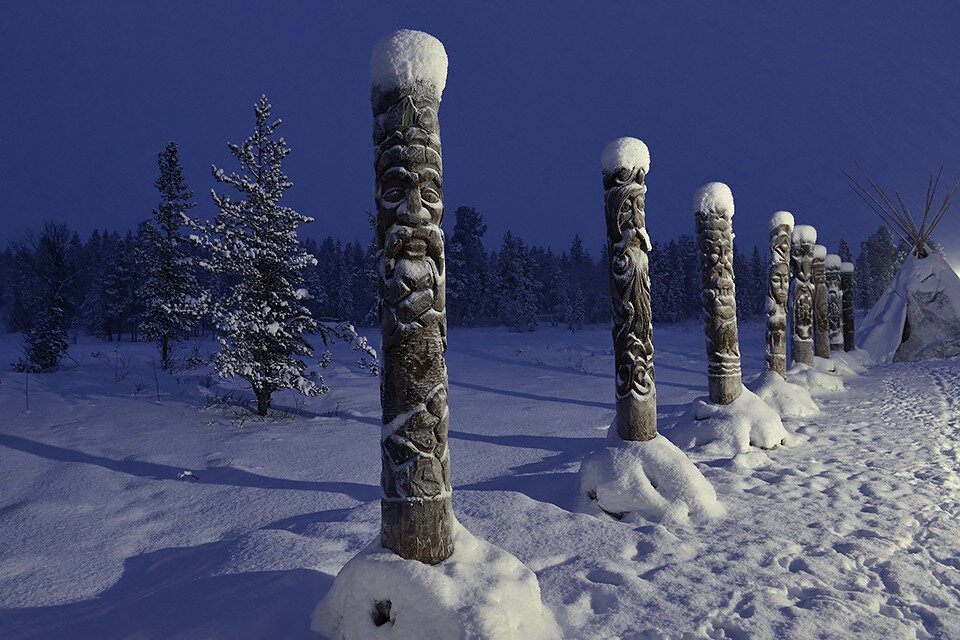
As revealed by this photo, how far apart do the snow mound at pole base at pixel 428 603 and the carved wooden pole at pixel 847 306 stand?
1750cm

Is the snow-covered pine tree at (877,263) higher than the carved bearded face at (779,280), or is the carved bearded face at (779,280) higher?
the snow-covered pine tree at (877,263)

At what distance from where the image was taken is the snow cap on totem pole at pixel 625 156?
5230 millimetres

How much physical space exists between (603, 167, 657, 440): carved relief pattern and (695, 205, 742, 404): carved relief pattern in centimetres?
208

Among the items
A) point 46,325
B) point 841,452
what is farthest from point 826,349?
point 46,325

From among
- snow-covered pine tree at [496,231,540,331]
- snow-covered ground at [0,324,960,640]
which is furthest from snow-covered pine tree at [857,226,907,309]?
snow-covered ground at [0,324,960,640]

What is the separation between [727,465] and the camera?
608 cm

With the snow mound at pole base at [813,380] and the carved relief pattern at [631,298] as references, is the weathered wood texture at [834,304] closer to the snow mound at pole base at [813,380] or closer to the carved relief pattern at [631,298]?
the snow mound at pole base at [813,380]

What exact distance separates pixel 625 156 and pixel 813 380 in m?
8.40

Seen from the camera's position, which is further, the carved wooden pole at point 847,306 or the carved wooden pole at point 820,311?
the carved wooden pole at point 847,306

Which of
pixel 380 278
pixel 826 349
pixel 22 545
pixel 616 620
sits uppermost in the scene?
pixel 380 278

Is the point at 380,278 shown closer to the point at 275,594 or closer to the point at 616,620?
the point at 275,594

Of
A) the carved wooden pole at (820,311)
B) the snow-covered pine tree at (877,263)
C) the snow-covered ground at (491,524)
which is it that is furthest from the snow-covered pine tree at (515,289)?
the snow-covered pine tree at (877,263)

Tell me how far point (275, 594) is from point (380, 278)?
1.92 meters

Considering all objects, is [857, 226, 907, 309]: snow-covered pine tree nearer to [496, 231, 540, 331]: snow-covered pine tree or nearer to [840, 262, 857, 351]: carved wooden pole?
[496, 231, 540, 331]: snow-covered pine tree
